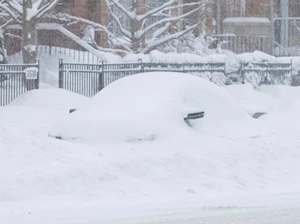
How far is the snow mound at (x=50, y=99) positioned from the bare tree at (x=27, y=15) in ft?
8.34

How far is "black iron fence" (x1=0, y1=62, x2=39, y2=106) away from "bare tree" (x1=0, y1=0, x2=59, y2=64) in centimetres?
218

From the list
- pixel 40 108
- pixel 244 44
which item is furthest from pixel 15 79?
pixel 244 44

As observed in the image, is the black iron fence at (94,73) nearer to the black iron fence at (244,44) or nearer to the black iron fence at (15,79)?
the black iron fence at (15,79)

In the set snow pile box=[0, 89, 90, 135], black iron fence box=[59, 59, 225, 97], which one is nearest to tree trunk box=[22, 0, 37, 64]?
black iron fence box=[59, 59, 225, 97]

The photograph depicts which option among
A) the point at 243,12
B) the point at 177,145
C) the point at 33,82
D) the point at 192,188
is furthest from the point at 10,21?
the point at 192,188

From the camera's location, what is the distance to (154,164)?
44.7 feet

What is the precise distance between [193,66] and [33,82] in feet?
15.7

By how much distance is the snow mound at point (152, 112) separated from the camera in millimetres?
14750

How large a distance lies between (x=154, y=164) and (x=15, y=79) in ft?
32.3

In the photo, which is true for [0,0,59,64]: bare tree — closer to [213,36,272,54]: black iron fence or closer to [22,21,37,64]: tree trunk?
[22,21,37,64]: tree trunk

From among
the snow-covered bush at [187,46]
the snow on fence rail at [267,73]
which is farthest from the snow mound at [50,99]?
the snow-covered bush at [187,46]

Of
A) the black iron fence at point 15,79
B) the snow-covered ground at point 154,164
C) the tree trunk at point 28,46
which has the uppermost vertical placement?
the tree trunk at point 28,46

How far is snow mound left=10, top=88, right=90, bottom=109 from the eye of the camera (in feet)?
72.1

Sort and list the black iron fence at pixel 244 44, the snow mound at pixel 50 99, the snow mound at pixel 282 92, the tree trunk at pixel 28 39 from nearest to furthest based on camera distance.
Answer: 1. the snow mound at pixel 50 99
2. the tree trunk at pixel 28 39
3. the snow mound at pixel 282 92
4. the black iron fence at pixel 244 44
